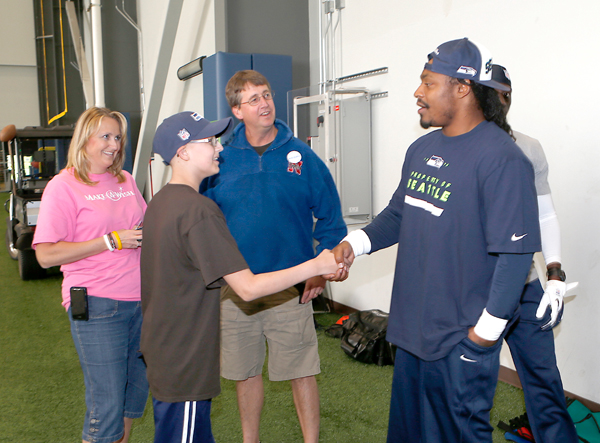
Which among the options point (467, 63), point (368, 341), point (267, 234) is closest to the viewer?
point (467, 63)

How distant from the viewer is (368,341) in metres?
3.85

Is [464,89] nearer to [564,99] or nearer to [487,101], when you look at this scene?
[487,101]

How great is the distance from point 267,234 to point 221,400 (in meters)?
1.49

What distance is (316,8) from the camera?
530 cm

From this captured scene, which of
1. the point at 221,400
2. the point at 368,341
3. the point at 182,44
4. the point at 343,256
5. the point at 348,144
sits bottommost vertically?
the point at 221,400

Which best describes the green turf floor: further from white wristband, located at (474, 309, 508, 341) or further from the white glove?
white wristband, located at (474, 309, 508, 341)

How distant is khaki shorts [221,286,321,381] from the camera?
2400 mm

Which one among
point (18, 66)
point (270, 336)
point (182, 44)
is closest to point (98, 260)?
point (270, 336)

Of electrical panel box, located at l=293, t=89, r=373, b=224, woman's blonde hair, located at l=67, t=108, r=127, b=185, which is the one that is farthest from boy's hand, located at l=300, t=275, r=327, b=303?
electrical panel box, located at l=293, t=89, r=373, b=224

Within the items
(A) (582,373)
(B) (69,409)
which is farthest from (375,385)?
(B) (69,409)

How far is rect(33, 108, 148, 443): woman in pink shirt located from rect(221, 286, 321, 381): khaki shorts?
453 mm

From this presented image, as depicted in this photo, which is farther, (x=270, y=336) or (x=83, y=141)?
(x=270, y=336)

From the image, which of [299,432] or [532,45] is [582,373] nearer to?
[299,432]

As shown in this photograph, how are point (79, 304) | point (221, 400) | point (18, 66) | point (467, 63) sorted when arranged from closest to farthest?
point (467, 63)
point (79, 304)
point (221, 400)
point (18, 66)
